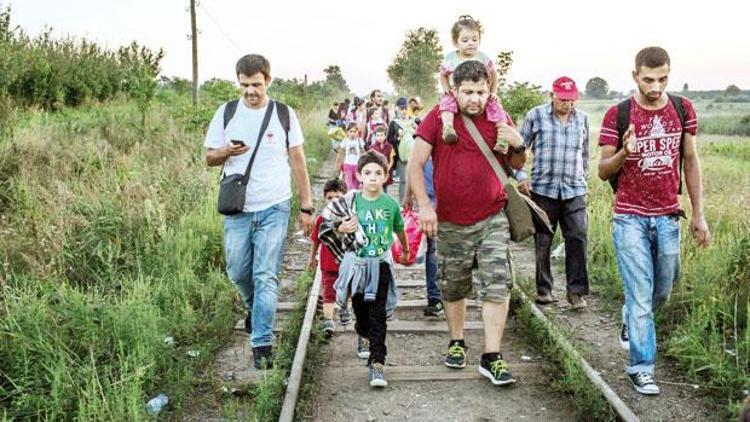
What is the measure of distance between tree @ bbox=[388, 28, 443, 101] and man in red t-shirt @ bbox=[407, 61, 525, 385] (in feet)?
192

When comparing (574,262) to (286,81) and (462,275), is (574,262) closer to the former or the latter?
(462,275)

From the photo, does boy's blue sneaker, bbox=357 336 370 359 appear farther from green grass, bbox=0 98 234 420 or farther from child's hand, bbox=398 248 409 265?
green grass, bbox=0 98 234 420

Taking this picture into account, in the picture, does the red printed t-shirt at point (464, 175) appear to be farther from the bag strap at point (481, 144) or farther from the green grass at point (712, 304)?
the green grass at point (712, 304)

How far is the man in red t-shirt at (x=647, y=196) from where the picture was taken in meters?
4.45

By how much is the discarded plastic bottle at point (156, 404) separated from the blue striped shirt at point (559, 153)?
382cm

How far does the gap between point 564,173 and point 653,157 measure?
1.97 metres

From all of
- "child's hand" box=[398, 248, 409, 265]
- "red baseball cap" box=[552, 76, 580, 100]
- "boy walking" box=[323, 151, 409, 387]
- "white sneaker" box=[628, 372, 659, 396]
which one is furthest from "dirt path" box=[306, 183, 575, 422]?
"red baseball cap" box=[552, 76, 580, 100]

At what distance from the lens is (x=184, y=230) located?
7594mm

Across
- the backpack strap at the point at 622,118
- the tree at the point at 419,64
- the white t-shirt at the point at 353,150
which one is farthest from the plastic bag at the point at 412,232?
the tree at the point at 419,64

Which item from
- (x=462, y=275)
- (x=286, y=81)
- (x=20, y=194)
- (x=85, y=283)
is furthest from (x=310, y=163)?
(x=286, y=81)

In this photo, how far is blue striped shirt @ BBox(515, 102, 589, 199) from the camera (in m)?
6.45

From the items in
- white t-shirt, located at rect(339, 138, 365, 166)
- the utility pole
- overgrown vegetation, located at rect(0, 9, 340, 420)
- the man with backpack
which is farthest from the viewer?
the utility pole

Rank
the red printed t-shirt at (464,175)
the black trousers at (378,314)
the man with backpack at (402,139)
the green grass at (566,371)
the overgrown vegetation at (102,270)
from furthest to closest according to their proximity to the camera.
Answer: the man with backpack at (402,139) < the black trousers at (378,314) < the red printed t-shirt at (464,175) < the overgrown vegetation at (102,270) < the green grass at (566,371)

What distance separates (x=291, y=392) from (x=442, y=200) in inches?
62.1
